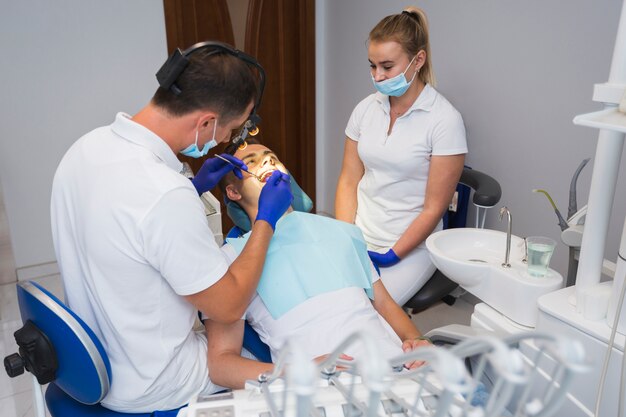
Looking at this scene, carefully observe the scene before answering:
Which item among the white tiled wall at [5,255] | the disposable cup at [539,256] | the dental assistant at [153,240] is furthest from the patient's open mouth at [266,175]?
the white tiled wall at [5,255]

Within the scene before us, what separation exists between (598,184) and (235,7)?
2545 mm

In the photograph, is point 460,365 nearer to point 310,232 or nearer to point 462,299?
point 310,232

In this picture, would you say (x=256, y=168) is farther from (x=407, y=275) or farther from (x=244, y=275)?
(x=407, y=275)

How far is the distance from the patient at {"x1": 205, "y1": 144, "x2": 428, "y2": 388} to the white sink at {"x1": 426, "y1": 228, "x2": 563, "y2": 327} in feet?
0.67

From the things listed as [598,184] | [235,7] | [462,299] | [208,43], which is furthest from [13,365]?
[235,7]

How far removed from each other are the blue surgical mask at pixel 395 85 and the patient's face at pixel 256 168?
50cm

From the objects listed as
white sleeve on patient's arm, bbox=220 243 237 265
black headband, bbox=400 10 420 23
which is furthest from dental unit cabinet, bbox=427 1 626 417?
black headband, bbox=400 10 420 23

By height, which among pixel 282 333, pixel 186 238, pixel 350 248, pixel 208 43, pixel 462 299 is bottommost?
pixel 462 299

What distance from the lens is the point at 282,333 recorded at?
1.25m

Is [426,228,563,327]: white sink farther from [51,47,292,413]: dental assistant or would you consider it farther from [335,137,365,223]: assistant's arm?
[335,137,365,223]: assistant's arm

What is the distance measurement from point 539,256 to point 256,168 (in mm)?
786

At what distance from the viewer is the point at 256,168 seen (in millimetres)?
1476

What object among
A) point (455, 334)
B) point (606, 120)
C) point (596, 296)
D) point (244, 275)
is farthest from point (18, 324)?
point (606, 120)

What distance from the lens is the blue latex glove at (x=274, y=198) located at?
49.1 inches
